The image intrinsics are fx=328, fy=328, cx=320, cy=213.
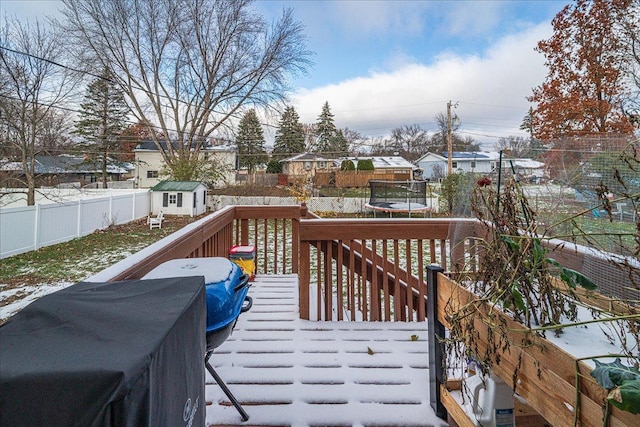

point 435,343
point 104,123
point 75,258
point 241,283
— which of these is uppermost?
point 104,123

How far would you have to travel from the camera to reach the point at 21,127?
8.75m

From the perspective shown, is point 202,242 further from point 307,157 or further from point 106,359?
point 307,157

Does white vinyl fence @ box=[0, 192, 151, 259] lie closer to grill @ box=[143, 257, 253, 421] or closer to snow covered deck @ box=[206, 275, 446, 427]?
snow covered deck @ box=[206, 275, 446, 427]

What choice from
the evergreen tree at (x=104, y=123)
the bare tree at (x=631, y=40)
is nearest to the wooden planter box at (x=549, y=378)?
the bare tree at (x=631, y=40)

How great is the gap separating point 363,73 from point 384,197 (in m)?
5.22

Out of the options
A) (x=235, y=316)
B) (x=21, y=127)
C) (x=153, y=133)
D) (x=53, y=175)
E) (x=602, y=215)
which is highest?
(x=153, y=133)

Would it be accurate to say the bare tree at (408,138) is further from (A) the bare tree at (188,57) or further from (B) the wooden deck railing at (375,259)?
(B) the wooden deck railing at (375,259)

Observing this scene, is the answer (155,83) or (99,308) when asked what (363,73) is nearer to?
(155,83)

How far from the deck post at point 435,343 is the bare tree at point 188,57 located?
1489cm

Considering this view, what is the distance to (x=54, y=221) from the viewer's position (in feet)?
26.0

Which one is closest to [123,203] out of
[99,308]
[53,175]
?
[53,175]

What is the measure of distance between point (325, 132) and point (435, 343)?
86.6ft

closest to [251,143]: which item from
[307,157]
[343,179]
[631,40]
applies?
[307,157]

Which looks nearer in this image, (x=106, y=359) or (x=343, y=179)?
(x=106, y=359)
